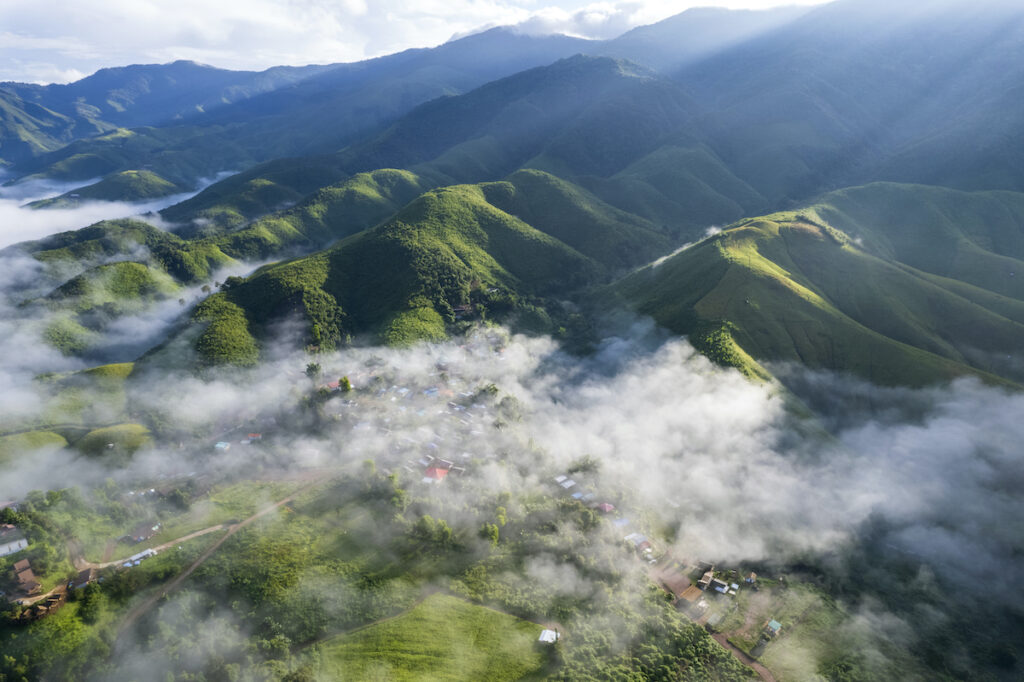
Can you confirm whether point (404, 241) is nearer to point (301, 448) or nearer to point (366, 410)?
point (366, 410)

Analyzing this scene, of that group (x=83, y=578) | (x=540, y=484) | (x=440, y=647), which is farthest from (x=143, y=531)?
(x=540, y=484)

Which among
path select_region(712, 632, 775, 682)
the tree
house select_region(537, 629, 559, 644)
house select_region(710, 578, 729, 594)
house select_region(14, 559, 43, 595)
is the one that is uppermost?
house select_region(14, 559, 43, 595)

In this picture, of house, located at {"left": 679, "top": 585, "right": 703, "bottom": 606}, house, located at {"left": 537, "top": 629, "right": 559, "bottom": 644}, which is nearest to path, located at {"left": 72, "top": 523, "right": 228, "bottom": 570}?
house, located at {"left": 537, "top": 629, "right": 559, "bottom": 644}

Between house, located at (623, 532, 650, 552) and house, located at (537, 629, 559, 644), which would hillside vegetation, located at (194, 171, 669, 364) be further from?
house, located at (537, 629, 559, 644)

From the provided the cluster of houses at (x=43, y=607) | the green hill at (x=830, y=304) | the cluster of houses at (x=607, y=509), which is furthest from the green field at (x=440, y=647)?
the green hill at (x=830, y=304)

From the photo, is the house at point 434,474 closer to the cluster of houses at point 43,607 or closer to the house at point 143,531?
the house at point 143,531

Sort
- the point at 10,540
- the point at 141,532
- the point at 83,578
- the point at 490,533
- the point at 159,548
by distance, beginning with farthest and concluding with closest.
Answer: the point at 141,532
the point at 159,548
the point at 490,533
the point at 10,540
the point at 83,578

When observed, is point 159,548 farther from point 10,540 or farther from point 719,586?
point 719,586
